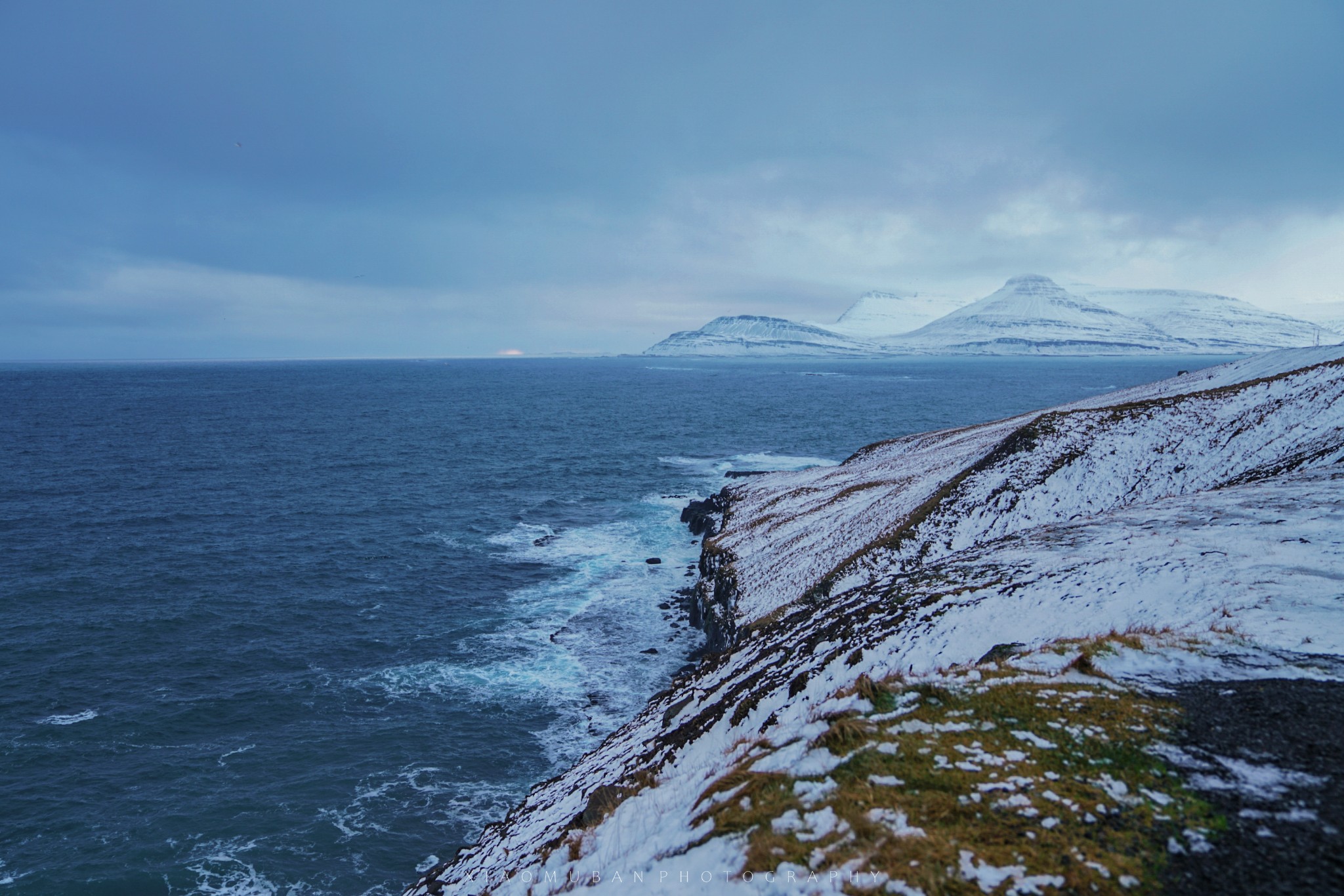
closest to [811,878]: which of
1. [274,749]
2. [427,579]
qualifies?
[274,749]

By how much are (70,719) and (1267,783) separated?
42840mm

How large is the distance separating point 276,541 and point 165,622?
15.1 meters

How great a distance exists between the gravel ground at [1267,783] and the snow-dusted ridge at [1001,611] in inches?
21.7

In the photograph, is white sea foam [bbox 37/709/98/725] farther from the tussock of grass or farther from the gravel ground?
the gravel ground

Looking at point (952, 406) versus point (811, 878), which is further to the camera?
point (952, 406)

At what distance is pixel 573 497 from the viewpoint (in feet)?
231

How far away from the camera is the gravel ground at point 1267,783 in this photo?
681 cm

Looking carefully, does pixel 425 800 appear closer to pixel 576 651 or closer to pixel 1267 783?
pixel 576 651

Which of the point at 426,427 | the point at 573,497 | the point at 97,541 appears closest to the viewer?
the point at 97,541

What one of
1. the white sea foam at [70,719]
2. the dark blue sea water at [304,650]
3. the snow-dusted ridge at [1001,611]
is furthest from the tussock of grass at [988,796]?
the white sea foam at [70,719]

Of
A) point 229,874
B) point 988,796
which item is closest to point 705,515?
point 229,874

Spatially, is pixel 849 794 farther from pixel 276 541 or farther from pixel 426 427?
pixel 426 427

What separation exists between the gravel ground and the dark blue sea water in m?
23.8

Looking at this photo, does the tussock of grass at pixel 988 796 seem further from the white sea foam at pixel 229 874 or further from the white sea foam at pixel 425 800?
the white sea foam at pixel 229 874
